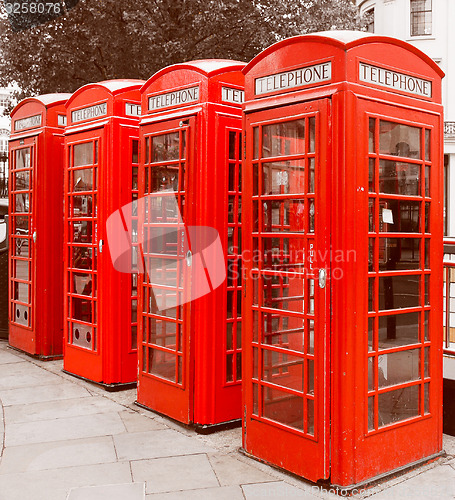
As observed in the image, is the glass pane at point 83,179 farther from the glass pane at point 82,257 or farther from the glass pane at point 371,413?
the glass pane at point 371,413

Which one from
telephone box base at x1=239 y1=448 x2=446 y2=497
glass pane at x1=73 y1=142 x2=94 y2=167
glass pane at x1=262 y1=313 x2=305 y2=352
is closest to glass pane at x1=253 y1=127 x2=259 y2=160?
glass pane at x1=262 y1=313 x2=305 y2=352

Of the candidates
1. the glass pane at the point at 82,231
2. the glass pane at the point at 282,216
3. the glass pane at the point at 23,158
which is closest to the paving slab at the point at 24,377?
the glass pane at the point at 82,231

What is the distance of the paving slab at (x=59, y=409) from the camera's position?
5191 mm

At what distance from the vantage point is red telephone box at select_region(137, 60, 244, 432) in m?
4.71

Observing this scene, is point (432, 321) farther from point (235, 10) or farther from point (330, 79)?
point (235, 10)

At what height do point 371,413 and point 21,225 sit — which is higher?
point 21,225

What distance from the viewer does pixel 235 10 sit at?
1395cm

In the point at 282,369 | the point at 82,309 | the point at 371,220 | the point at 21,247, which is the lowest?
the point at 282,369

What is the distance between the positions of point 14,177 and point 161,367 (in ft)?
12.9

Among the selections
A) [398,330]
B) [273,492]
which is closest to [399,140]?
[398,330]

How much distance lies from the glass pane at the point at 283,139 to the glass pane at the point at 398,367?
56.9 inches

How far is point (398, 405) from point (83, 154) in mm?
4099

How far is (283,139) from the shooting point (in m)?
3.97

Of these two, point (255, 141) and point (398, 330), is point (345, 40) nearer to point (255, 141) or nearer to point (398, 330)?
point (255, 141)
